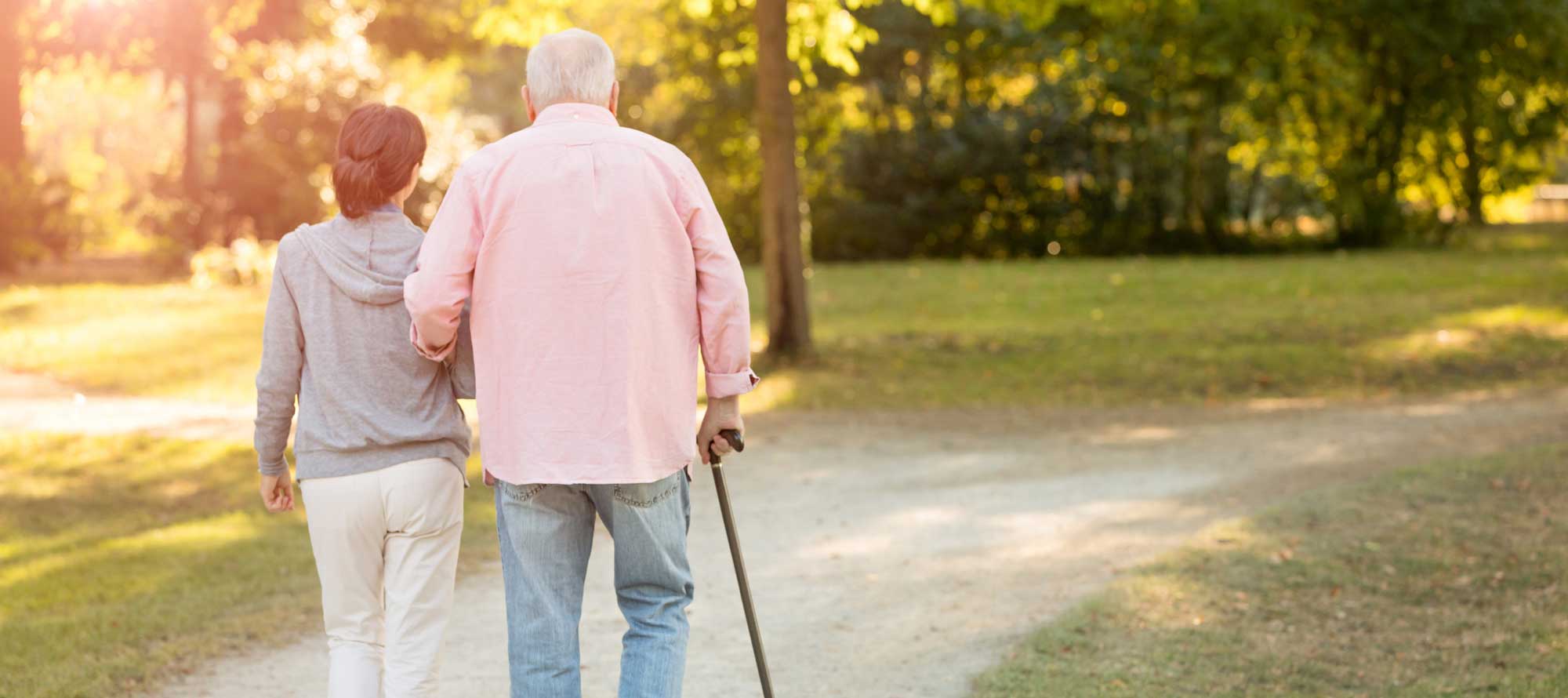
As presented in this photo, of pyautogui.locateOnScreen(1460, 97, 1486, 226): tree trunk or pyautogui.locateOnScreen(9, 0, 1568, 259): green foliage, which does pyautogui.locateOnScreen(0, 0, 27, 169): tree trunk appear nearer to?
pyautogui.locateOnScreen(9, 0, 1568, 259): green foliage

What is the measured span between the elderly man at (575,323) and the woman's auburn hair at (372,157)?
29cm

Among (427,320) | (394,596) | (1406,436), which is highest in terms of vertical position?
(427,320)

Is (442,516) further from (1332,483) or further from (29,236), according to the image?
(29,236)

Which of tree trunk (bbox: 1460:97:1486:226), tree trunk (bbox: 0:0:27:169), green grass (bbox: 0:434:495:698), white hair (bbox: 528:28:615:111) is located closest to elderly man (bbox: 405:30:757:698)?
white hair (bbox: 528:28:615:111)

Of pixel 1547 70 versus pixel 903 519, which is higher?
pixel 1547 70

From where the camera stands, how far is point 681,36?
18.8m

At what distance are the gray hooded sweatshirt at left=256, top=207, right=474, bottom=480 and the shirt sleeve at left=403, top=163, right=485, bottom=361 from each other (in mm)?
223

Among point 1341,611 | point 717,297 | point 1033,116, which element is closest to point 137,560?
point 717,297

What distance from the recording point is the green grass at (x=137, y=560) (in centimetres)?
548

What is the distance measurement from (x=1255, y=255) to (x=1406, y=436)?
17905 mm

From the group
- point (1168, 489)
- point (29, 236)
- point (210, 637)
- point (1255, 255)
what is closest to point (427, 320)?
point (210, 637)

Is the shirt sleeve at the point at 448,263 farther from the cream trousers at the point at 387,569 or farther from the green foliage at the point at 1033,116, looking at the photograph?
the green foliage at the point at 1033,116

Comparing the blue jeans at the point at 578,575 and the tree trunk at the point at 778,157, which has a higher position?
the tree trunk at the point at 778,157

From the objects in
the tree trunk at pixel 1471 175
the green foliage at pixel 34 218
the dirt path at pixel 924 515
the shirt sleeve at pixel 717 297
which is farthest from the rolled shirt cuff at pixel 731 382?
the tree trunk at pixel 1471 175
